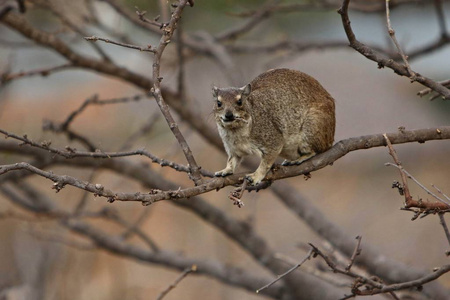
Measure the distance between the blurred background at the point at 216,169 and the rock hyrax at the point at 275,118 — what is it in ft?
6.74

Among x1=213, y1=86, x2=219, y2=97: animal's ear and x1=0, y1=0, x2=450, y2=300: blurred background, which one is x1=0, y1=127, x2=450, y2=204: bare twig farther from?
x1=0, y1=0, x2=450, y2=300: blurred background

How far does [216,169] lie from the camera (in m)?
13.1

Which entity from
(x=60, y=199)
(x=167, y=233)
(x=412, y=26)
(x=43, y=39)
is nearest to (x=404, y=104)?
(x=412, y=26)

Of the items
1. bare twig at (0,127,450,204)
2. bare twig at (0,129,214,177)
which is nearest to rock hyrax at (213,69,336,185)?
bare twig at (0,127,450,204)

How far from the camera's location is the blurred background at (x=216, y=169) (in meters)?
9.30

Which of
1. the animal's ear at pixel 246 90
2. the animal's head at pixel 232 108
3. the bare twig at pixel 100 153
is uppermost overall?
the animal's ear at pixel 246 90

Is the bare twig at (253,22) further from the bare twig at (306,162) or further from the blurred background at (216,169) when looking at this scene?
the bare twig at (306,162)

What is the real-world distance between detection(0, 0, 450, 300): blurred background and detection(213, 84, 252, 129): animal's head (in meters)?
2.32

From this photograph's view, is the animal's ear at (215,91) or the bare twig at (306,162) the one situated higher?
the animal's ear at (215,91)

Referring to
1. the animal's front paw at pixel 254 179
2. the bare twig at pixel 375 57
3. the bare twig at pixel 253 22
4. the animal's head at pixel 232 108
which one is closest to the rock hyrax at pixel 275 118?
the animal's head at pixel 232 108

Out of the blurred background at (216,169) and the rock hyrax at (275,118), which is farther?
the blurred background at (216,169)

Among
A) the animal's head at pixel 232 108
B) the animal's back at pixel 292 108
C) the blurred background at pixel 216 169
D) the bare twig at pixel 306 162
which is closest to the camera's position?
the bare twig at pixel 306 162

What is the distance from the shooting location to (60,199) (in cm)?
1344

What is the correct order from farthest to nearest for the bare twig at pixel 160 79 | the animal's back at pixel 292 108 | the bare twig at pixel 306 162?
1. the animal's back at pixel 292 108
2. the bare twig at pixel 160 79
3. the bare twig at pixel 306 162
